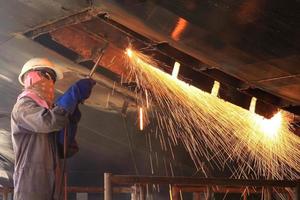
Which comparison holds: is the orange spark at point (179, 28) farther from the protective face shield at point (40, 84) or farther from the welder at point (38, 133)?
the protective face shield at point (40, 84)

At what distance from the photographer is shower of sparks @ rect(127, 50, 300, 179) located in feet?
14.5

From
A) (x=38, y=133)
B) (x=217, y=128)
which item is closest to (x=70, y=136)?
(x=38, y=133)

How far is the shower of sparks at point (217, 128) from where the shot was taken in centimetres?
441

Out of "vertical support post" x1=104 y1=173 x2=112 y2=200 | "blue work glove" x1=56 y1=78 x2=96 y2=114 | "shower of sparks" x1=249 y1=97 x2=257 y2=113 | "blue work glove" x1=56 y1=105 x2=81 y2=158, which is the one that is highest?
"shower of sparks" x1=249 y1=97 x2=257 y2=113

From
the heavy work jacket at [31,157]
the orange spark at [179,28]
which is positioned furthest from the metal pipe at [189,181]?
the orange spark at [179,28]

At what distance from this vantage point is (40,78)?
3.49m

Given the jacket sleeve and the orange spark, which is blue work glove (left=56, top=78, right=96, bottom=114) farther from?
the orange spark

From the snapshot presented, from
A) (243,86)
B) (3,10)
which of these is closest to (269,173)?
(243,86)

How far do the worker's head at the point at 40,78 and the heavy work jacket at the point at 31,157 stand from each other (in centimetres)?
12

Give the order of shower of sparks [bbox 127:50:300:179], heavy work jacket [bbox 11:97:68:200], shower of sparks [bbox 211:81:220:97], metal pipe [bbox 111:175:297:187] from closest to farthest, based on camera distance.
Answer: heavy work jacket [bbox 11:97:68:200]
metal pipe [bbox 111:175:297:187]
shower of sparks [bbox 211:81:220:97]
shower of sparks [bbox 127:50:300:179]

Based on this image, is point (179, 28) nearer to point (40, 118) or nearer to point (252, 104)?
point (40, 118)

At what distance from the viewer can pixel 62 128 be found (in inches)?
131

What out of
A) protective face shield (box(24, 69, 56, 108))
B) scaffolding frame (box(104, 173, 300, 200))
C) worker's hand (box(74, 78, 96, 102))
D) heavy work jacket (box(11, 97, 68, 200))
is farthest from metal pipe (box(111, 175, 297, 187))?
protective face shield (box(24, 69, 56, 108))

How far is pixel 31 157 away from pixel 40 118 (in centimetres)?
35
